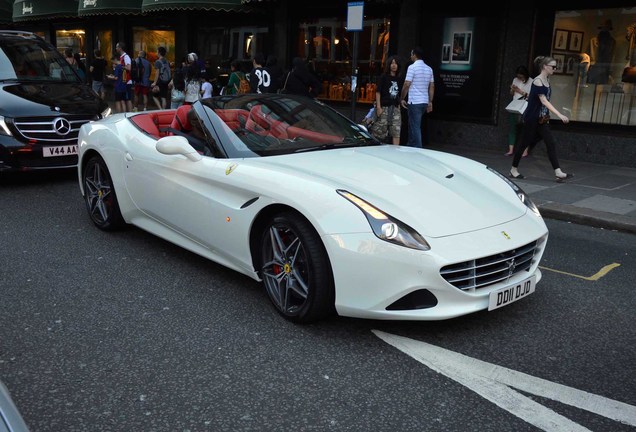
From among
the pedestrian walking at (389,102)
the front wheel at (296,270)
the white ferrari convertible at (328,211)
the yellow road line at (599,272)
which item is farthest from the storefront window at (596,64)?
the front wheel at (296,270)

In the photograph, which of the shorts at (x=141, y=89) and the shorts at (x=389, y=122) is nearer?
the shorts at (x=389, y=122)

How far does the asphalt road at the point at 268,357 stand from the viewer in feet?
9.65

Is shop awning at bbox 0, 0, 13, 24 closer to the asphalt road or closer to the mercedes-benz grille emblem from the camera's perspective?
the mercedes-benz grille emblem

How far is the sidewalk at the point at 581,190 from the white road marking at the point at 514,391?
4.07 meters

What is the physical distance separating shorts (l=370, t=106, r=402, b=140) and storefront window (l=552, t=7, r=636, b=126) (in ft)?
11.3

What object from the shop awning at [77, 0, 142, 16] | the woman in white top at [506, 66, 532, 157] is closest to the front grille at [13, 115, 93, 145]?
the woman in white top at [506, 66, 532, 157]

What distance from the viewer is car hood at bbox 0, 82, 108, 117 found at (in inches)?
321

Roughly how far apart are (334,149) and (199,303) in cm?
152

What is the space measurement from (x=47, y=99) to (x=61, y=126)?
58cm

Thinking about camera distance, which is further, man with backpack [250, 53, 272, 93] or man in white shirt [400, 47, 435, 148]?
man with backpack [250, 53, 272, 93]

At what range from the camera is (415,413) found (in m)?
2.97

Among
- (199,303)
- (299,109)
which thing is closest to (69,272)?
(199,303)

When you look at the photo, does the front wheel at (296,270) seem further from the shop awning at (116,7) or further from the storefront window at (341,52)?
the shop awning at (116,7)

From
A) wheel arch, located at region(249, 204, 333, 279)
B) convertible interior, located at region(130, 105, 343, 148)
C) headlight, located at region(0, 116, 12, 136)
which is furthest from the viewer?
headlight, located at region(0, 116, 12, 136)
